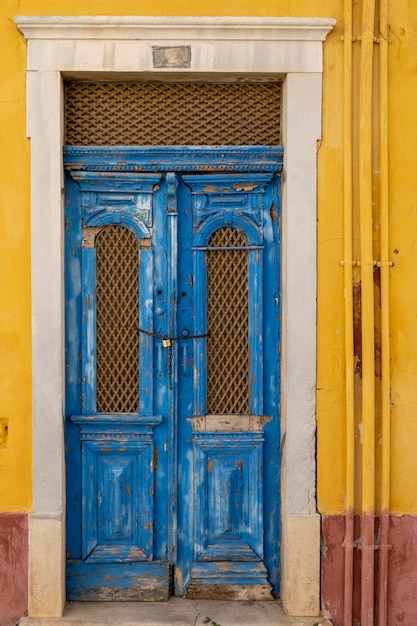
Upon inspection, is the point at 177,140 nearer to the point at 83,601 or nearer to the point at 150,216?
the point at 150,216

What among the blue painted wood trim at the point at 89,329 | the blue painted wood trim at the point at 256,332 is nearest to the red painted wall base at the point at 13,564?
the blue painted wood trim at the point at 89,329

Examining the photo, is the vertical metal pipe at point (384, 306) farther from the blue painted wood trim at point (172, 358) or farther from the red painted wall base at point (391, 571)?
the blue painted wood trim at point (172, 358)

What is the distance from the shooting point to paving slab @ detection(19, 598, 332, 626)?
13.6ft

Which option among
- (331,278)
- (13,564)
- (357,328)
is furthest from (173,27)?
(13,564)

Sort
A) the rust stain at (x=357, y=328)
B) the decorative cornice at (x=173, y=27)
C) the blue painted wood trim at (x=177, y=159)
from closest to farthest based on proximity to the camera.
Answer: the decorative cornice at (x=173, y=27) < the rust stain at (x=357, y=328) < the blue painted wood trim at (x=177, y=159)

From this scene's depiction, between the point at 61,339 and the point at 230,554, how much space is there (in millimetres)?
1663

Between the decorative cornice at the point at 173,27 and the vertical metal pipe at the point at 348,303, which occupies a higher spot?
the decorative cornice at the point at 173,27

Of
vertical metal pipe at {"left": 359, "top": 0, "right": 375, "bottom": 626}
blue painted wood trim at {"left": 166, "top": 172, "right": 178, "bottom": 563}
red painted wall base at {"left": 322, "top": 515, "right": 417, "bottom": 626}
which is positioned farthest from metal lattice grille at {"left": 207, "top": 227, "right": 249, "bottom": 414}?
red painted wall base at {"left": 322, "top": 515, "right": 417, "bottom": 626}

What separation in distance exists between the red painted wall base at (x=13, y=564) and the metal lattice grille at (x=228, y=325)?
4.33 feet

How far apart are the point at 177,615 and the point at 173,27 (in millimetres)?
3401

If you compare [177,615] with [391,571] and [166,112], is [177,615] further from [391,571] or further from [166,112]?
[166,112]

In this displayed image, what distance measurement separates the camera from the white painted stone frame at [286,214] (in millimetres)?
4176

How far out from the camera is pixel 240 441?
4430 mm

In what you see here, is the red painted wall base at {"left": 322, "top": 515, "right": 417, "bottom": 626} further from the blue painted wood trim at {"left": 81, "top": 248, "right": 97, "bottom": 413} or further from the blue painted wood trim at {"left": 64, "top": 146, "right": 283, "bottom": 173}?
the blue painted wood trim at {"left": 64, "top": 146, "right": 283, "bottom": 173}
